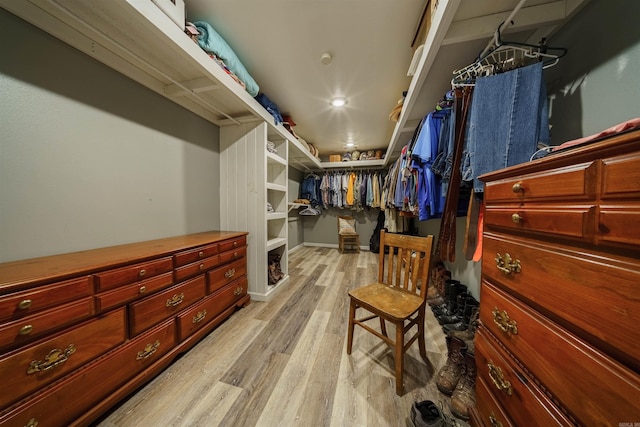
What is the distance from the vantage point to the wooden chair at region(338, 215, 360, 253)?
393 cm

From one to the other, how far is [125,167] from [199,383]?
1.50 m

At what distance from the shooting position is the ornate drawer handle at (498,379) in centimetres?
60

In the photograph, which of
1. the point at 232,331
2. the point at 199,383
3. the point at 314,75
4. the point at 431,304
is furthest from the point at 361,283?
the point at 314,75

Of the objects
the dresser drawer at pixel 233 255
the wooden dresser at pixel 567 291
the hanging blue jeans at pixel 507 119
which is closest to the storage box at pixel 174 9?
the dresser drawer at pixel 233 255

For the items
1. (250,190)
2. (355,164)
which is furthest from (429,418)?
(355,164)

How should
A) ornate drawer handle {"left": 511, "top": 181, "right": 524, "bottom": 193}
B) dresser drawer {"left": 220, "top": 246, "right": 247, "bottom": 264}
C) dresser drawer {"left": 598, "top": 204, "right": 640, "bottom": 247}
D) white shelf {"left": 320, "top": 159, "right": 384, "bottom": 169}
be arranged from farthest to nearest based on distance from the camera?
Answer: white shelf {"left": 320, "top": 159, "right": 384, "bottom": 169} < dresser drawer {"left": 220, "top": 246, "right": 247, "bottom": 264} < ornate drawer handle {"left": 511, "top": 181, "right": 524, "bottom": 193} < dresser drawer {"left": 598, "top": 204, "right": 640, "bottom": 247}

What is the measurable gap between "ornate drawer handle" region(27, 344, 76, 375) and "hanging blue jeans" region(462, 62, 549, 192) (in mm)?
1959

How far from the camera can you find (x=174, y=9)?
1.06 m

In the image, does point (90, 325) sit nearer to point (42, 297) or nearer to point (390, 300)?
point (42, 297)

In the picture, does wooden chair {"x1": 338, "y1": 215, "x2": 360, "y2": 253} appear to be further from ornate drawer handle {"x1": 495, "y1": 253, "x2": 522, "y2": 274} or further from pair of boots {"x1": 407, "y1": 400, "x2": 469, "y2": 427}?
ornate drawer handle {"x1": 495, "y1": 253, "x2": 522, "y2": 274}

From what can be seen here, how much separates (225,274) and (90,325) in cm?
84

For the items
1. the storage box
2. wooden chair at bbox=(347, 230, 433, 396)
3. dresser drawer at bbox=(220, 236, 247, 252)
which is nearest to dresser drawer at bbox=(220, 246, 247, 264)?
dresser drawer at bbox=(220, 236, 247, 252)

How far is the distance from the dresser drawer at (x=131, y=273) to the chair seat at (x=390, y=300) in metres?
1.22

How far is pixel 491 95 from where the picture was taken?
0.90 m
